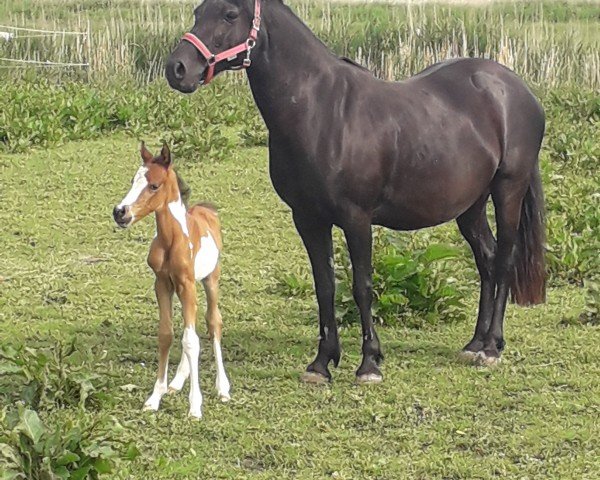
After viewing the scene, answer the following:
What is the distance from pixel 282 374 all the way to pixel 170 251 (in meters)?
1.18

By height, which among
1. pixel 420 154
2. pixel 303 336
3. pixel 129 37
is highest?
pixel 420 154

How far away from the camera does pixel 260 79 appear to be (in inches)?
235

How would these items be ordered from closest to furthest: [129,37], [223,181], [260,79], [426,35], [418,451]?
[418,451]
[260,79]
[223,181]
[426,35]
[129,37]

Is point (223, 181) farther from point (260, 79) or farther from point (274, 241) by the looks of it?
point (260, 79)

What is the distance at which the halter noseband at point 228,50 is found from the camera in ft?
18.6

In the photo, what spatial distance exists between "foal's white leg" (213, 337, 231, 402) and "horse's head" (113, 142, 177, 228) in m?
0.79

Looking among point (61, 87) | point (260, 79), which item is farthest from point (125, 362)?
point (61, 87)

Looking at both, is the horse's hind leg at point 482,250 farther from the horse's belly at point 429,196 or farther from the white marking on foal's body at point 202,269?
the white marking on foal's body at point 202,269

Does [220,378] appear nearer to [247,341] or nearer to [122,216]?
[122,216]

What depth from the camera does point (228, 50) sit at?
18.8ft

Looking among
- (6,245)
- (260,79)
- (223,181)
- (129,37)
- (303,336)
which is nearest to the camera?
(260,79)

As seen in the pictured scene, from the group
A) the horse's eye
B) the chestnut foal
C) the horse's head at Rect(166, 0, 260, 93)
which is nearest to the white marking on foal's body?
the chestnut foal

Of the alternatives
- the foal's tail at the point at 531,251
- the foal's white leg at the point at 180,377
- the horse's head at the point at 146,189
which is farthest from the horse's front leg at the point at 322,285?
the foal's tail at the point at 531,251

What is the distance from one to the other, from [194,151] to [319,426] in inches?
282
